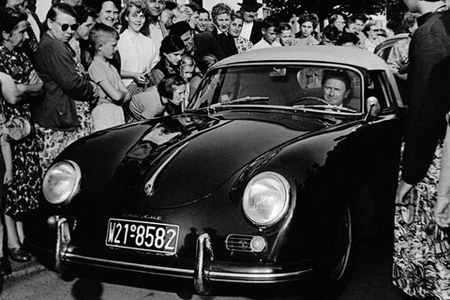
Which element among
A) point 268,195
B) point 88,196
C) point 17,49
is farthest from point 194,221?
point 17,49

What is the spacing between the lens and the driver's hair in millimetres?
4961

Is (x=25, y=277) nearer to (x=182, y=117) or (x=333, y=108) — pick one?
(x=182, y=117)

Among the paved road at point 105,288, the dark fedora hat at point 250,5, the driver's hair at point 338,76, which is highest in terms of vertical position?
the dark fedora hat at point 250,5

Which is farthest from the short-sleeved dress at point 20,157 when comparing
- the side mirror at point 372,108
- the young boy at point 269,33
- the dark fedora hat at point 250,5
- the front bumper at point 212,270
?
the dark fedora hat at point 250,5

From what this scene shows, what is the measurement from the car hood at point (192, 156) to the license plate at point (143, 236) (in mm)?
138

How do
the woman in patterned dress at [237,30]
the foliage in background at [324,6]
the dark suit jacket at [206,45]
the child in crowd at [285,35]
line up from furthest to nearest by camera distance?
1. the foliage in background at [324,6]
2. the woman in patterned dress at [237,30]
3. the child in crowd at [285,35]
4. the dark suit jacket at [206,45]

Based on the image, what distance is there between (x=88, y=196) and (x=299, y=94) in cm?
187

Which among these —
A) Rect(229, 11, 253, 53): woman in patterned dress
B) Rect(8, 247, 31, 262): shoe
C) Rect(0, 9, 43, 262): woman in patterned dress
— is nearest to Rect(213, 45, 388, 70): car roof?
Rect(0, 9, 43, 262): woman in patterned dress

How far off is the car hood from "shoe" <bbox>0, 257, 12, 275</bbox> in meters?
1.11

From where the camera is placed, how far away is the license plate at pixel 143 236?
369 cm

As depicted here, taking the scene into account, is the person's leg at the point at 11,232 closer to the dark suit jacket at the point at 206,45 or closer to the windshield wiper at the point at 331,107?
the windshield wiper at the point at 331,107

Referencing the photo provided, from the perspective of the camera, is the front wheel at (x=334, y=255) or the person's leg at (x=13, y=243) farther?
the person's leg at (x=13, y=243)

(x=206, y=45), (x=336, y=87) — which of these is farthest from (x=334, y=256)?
(x=206, y=45)

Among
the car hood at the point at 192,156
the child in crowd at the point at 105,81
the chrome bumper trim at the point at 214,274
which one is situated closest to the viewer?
the chrome bumper trim at the point at 214,274
